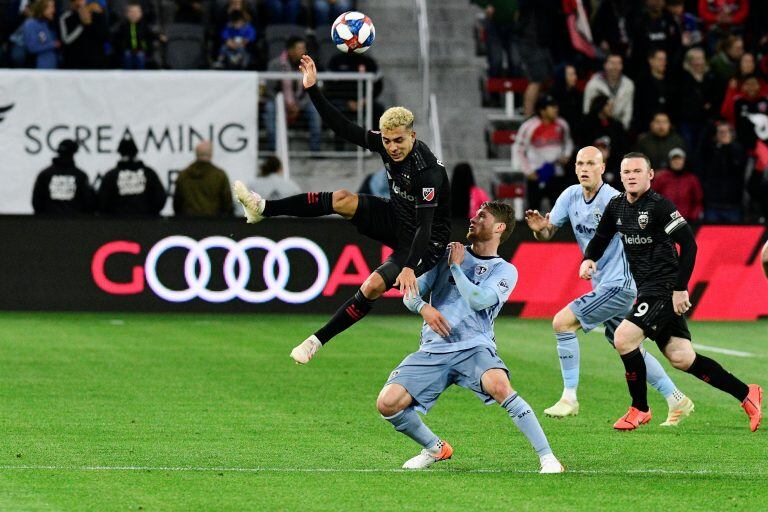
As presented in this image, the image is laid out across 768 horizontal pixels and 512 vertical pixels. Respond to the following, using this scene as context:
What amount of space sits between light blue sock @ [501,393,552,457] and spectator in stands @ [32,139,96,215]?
12318 millimetres

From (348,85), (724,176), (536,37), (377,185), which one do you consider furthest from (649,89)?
(377,185)

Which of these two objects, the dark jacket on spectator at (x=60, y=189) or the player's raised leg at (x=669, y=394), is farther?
the dark jacket on spectator at (x=60, y=189)

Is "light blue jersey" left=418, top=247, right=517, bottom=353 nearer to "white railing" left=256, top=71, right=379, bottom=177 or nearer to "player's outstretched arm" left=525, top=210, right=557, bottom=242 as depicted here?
"player's outstretched arm" left=525, top=210, right=557, bottom=242

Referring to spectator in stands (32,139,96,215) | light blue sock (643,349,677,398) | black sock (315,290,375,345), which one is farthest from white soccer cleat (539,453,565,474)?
spectator in stands (32,139,96,215)

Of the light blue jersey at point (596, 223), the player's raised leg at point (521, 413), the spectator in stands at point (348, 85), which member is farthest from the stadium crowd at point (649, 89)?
the player's raised leg at point (521, 413)

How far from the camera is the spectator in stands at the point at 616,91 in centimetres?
2347

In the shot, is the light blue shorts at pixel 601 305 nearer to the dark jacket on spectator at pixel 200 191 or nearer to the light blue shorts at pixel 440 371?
the light blue shorts at pixel 440 371

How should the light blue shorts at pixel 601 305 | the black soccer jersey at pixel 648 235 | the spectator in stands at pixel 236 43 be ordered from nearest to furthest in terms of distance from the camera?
the black soccer jersey at pixel 648 235, the light blue shorts at pixel 601 305, the spectator in stands at pixel 236 43

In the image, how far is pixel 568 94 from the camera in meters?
23.8

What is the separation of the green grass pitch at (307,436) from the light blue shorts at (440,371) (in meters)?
0.51

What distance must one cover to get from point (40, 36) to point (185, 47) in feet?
9.01

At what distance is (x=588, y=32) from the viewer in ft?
84.3

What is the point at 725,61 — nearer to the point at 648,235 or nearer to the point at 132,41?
the point at 132,41

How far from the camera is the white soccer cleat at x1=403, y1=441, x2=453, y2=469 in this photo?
977cm
